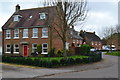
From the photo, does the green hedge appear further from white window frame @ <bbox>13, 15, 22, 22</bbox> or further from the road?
white window frame @ <bbox>13, 15, 22, 22</bbox>

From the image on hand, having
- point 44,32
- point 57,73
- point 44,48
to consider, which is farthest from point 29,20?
point 57,73

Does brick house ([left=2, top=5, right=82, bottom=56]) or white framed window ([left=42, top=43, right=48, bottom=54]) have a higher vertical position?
→ brick house ([left=2, top=5, right=82, bottom=56])

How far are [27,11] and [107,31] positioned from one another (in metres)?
33.1

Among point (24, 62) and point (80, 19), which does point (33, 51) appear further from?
point (80, 19)

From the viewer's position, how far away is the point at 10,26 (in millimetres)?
35000

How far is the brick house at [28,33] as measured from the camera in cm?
3094

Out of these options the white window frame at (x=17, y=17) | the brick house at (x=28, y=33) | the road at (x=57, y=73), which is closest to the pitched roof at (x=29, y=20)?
the brick house at (x=28, y=33)

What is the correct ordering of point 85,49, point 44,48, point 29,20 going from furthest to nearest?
point 85,49
point 29,20
point 44,48

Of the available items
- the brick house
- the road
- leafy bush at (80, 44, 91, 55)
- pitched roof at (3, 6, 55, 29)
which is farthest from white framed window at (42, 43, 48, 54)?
the road

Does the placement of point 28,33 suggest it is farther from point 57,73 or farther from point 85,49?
point 57,73

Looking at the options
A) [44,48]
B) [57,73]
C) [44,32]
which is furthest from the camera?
[44,32]

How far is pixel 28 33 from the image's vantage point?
32.6 metres

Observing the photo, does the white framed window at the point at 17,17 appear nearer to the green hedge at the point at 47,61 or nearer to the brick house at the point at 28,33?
the brick house at the point at 28,33

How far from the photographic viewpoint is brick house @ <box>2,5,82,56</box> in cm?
3094
